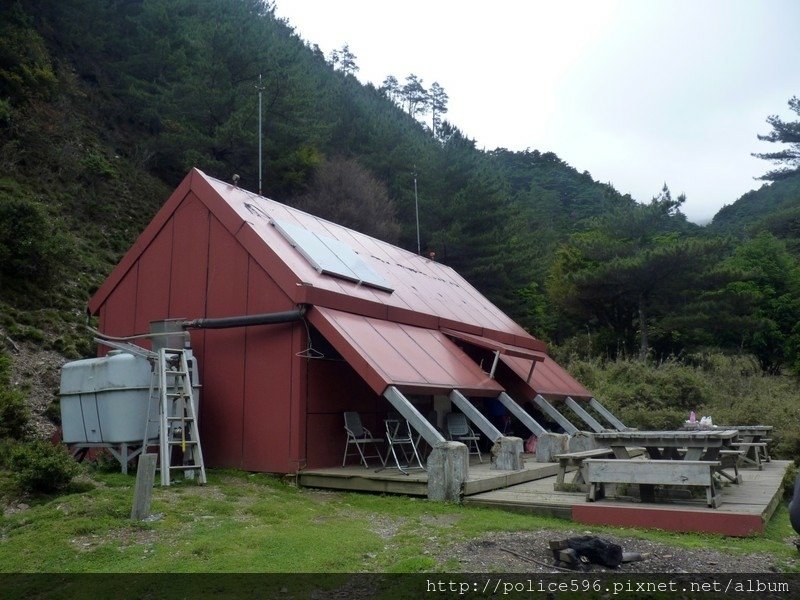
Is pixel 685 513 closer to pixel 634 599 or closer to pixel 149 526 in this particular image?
pixel 634 599

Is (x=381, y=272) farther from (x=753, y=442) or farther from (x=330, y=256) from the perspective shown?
(x=753, y=442)

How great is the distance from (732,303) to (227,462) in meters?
22.6

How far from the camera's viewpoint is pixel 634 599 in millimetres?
4539

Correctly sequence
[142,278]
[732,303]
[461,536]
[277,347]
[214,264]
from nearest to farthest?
1. [461,536]
2. [277,347]
3. [214,264]
4. [142,278]
5. [732,303]

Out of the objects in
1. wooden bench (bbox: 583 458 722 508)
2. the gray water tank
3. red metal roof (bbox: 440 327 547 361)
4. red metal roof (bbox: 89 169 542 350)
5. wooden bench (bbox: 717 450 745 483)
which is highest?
red metal roof (bbox: 89 169 542 350)

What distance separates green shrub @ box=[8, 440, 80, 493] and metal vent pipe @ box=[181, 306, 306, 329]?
3087 millimetres

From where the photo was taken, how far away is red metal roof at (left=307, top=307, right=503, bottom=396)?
9.07 m

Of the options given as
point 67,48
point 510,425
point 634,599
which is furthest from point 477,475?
point 67,48

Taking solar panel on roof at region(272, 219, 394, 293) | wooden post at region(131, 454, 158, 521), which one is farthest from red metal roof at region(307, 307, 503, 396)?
wooden post at region(131, 454, 158, 521)

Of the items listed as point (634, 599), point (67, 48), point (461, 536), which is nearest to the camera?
point (634, 599)

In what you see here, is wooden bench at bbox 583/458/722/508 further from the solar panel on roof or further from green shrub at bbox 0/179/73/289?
green shrub at bbox 0/179/73/289

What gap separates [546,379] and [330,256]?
5.96 m

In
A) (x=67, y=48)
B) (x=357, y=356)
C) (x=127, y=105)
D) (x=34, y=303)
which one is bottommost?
(x=357, y=356)

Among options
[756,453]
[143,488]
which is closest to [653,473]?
[143,488]
